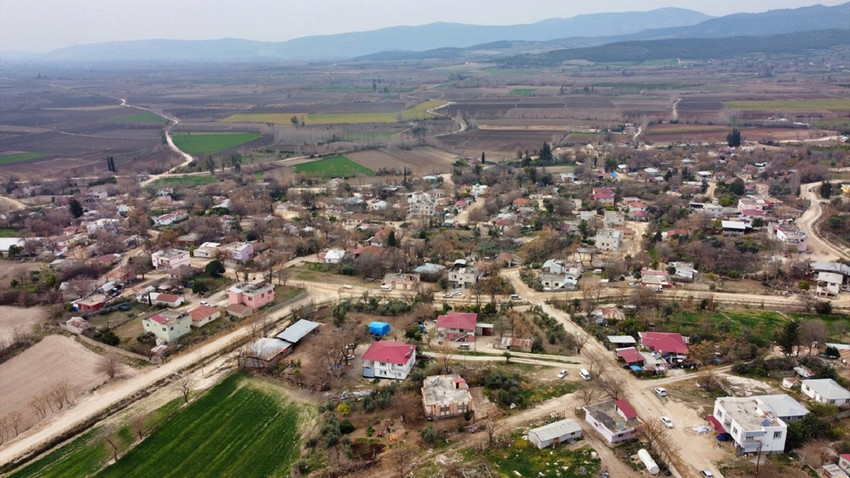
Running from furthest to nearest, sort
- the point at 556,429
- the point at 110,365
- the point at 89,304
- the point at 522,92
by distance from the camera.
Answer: the point at 522,92 < the point at 89,304 < the point at 110,365 < the point at 556,429

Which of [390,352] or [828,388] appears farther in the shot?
[390,352]

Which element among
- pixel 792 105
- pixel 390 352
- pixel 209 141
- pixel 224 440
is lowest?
pixel 224 440

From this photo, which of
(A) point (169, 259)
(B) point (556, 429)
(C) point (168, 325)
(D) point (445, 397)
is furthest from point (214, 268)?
(B) point (556, 429)

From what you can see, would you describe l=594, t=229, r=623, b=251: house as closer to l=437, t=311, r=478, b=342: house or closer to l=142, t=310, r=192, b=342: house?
l=437, t=311, r=478, b=342: house

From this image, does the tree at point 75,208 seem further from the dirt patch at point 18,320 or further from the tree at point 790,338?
the tree at point 790,338

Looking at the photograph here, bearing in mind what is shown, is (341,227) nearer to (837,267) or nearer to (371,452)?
(371,452)

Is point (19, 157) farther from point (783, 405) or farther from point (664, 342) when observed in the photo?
point (783, 405)

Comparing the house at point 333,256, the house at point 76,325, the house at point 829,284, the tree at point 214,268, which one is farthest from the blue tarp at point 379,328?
the house at point 829,284
